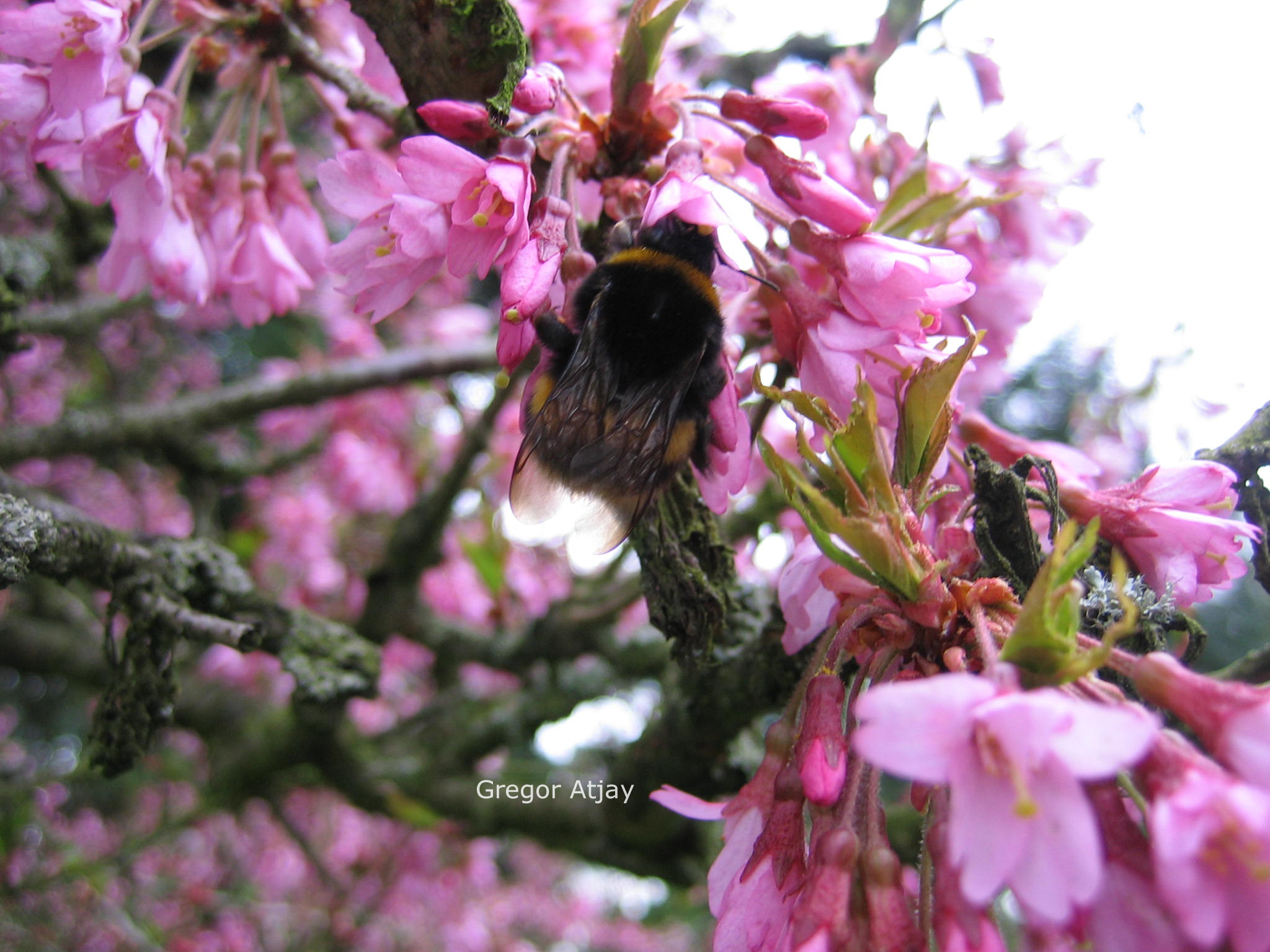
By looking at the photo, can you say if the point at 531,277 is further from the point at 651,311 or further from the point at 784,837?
the point at 784,837

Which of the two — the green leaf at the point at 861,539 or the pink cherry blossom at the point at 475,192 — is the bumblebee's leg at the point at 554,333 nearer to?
the pink cherry blossom at the point at 475,192

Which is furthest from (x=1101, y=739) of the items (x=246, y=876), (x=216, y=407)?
(x=246, y=876)

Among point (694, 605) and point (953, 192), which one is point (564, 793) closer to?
point (694, 605)

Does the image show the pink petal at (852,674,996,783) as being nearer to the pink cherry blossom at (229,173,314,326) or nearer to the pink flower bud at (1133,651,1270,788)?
the pink flower bud at (1133,651,1270,788)

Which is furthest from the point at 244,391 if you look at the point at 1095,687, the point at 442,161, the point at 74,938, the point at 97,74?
the point at 74,938

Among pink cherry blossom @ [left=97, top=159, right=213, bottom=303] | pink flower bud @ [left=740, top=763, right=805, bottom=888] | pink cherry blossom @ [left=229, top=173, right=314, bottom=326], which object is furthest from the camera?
pink cherry blossom @ [left=229, top=173, right=314, bottom=326]

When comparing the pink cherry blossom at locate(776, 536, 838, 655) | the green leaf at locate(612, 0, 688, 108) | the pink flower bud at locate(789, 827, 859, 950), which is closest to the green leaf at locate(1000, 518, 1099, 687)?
the pink flower bud at locate(789, 827, 859, 950)
